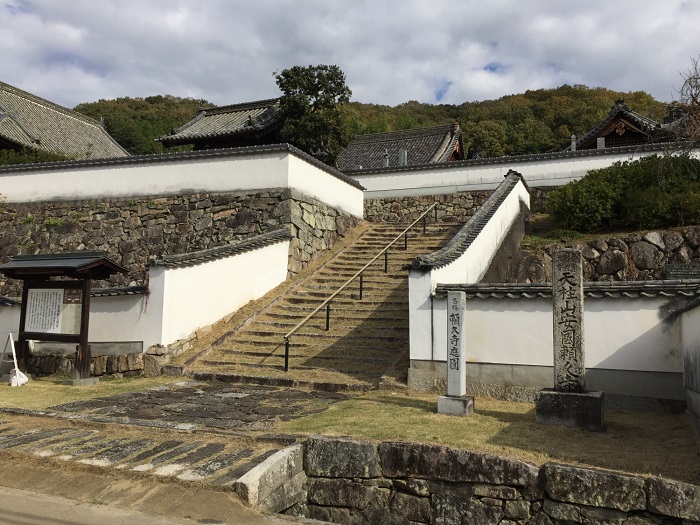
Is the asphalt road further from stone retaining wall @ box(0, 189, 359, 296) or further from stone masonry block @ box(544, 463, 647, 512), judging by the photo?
stone retaining wall @ box(0, 189, 359, 296)

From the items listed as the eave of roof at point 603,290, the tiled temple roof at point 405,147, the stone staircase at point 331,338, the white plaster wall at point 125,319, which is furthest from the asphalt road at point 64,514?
the tiled temple roof at point 405,147

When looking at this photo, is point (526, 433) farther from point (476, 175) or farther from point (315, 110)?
point (315, 110)

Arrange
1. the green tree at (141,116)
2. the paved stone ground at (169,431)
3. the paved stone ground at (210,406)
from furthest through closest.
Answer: the green tree at (141,116) → the paved stone ground at (210,406) → the paved stone ground at (169,431)

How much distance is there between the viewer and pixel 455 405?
22.5 feet

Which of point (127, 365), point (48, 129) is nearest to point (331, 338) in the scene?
point (127, 365)

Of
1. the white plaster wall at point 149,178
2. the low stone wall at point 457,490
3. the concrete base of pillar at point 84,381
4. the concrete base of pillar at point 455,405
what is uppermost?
the white plaster wall at point 149,178

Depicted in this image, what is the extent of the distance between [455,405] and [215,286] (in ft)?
21.3

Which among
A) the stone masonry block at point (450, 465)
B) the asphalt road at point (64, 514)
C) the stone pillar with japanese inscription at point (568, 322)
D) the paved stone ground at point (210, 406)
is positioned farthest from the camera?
the stone pillar with japanese inscription at point (568, 322)

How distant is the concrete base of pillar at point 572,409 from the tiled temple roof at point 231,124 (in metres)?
19.1

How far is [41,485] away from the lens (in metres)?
4.64

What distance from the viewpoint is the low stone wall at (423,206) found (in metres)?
18.5

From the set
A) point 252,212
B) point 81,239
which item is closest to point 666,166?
point 252,212

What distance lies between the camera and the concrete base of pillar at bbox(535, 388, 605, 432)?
631cm

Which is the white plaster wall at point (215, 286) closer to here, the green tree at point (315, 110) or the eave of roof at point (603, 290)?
the eave of roof at point (603, 290)
